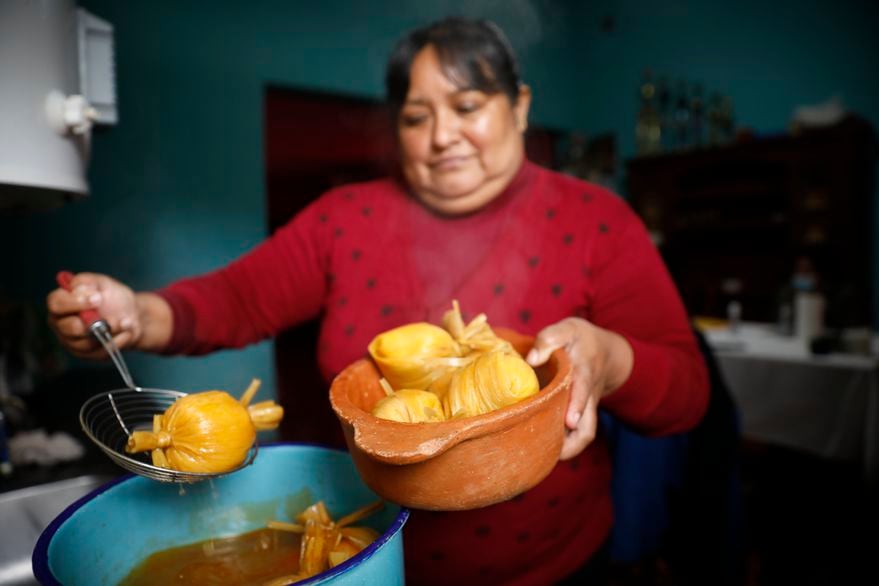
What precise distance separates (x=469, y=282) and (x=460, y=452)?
60 centimetres

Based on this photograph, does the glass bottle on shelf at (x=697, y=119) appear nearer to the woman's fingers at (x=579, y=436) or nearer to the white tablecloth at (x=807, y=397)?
the white tablecloth at (x=807, y=397)

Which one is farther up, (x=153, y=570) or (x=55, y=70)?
(x=55, y=70)

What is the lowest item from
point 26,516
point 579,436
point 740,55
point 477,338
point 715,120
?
point 26,516

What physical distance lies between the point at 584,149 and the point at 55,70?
468 centimetres

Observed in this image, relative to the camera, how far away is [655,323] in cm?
94

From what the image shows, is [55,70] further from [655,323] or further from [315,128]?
[315,128]

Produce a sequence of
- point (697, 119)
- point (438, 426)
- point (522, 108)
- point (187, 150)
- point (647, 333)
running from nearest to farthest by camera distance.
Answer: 1. point (438, 426)
2. point (647, 333)
3. point (522, 108)
4. point (187, 150)
5. point (697, 119)

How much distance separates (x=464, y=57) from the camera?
100cm

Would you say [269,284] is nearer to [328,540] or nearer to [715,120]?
[328,540]

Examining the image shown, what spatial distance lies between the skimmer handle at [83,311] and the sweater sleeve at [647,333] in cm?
77

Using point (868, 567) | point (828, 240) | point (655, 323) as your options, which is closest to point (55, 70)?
point (655, 323)

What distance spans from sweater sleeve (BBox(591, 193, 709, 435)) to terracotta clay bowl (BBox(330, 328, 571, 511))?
1.12 ft

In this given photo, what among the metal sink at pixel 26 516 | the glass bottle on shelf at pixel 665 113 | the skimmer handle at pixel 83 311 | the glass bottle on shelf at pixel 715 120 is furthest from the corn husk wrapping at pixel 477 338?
the glass bottle on shelf at pixel 665 113

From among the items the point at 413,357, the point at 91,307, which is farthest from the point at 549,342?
the point at 91,307
